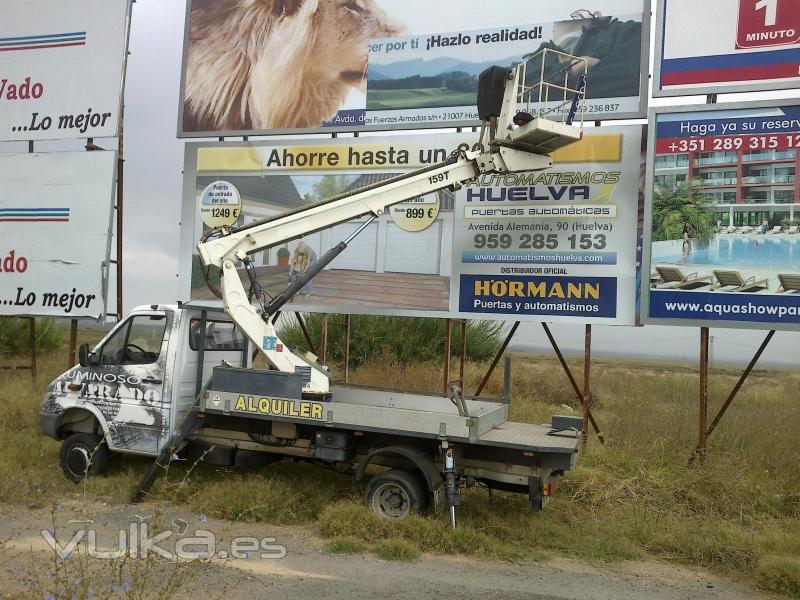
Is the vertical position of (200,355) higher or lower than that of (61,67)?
lower

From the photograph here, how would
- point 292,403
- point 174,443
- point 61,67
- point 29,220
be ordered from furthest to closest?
point 61,67 < point 29,220 < point 174,443 < point 292,403

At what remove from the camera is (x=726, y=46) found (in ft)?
30.6

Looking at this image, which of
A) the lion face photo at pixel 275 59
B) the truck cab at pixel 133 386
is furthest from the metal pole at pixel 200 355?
the lion face photo at pixel 275 59

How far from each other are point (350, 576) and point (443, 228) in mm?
6081

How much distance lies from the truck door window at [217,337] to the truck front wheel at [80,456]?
5.43 feet

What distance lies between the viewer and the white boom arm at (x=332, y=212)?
769 cm

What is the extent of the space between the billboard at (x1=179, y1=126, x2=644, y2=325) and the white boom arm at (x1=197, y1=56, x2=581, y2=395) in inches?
18.5

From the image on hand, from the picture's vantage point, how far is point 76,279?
12055 mm

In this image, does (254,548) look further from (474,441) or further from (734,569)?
(734,569)

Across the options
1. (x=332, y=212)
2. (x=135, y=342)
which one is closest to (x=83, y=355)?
(x=135, y=342)

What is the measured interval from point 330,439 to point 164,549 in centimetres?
191

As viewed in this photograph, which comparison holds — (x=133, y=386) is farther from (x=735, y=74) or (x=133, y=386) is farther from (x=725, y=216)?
(x=735, y=74)

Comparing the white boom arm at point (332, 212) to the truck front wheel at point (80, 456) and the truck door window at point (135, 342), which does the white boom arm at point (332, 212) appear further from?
the truck front wheel at point (80, 456)

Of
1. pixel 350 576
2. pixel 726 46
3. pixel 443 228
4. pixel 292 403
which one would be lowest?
pixel 350 576
